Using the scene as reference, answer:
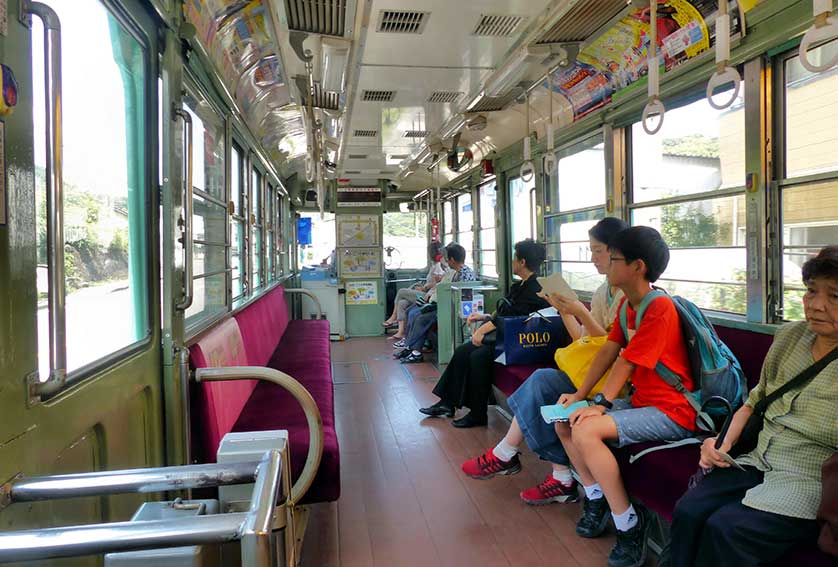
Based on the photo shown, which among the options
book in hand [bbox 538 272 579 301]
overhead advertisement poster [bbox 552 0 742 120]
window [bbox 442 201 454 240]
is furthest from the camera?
window [bbox 442 201 454 240]

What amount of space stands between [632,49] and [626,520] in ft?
9.38

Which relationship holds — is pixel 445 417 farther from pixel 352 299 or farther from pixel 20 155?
pixel 352 299

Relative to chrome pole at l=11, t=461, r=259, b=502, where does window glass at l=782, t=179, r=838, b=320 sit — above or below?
above

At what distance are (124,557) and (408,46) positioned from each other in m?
3.61

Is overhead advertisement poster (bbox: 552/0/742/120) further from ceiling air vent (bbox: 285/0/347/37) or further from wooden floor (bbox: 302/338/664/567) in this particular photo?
wooden floor (bbox: 302/338/664/567)

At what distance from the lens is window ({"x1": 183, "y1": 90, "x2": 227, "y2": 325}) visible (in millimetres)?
3027

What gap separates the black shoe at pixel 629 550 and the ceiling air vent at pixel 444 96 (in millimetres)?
3631

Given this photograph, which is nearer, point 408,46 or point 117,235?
point 117,235

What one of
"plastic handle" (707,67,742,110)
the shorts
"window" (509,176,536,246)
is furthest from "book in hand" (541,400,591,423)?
"window" (509,176,536,246)

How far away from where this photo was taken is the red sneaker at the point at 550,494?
10.2ft

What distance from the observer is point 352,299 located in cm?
916

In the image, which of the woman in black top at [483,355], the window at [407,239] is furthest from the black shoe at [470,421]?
the window at [407,239]

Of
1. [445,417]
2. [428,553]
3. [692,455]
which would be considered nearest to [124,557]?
[428,553]

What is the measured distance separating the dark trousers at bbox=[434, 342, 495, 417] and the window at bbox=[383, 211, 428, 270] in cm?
616
